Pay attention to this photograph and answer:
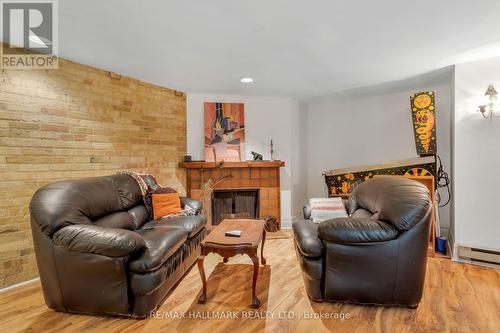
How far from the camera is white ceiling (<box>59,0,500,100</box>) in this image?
1964 millimetres

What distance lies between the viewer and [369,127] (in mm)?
4680

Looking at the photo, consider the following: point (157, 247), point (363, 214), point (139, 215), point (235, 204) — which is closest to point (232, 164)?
point (235, 204)

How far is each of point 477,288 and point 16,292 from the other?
168 inches

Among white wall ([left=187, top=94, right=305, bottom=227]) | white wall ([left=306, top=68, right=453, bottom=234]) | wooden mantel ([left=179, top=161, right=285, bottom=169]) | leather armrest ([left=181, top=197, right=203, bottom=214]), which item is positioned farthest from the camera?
white wall ([left=187, top=94, right=305, bottom=227])

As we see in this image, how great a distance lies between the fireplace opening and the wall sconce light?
3.11 meters

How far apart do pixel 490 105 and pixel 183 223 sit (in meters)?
3.55

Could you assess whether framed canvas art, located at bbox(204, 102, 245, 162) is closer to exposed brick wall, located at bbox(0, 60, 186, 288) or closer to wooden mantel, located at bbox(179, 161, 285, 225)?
wooden mantel, located at bbox(179, 161, 285, 225)

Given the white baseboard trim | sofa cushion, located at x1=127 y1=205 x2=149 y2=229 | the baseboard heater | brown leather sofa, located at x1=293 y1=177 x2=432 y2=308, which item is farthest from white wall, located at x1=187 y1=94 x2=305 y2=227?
the white baseboard trim

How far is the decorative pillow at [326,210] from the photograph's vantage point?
307 cm

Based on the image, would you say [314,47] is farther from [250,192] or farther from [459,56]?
[250,192]

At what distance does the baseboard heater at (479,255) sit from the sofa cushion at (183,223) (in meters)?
3.04

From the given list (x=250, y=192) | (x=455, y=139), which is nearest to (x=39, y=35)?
(x=250, y=192)

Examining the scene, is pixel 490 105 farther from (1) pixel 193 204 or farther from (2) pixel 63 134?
(2) pixel 63 134

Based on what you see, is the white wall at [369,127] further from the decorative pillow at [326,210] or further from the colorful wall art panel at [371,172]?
the decorative pillow at [326,210]
